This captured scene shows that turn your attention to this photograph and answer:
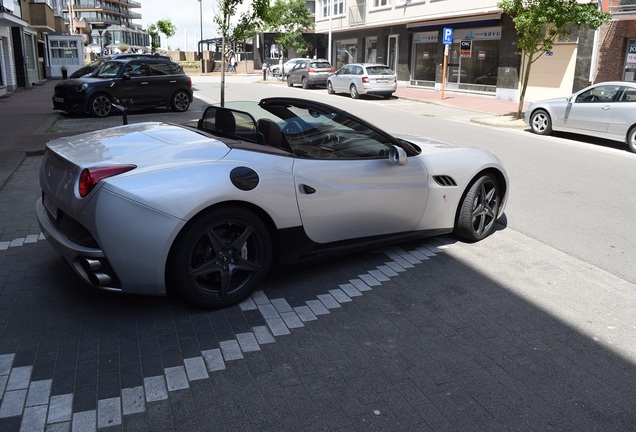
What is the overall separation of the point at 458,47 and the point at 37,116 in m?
20.7

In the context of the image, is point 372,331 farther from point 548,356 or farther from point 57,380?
point 57,380

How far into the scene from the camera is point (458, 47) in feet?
97.7

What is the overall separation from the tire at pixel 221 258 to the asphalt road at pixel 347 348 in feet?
0.55

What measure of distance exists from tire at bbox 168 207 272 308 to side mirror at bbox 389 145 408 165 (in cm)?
128

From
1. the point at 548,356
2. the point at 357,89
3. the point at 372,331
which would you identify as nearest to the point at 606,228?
the point at 548,356

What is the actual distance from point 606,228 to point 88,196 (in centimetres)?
560

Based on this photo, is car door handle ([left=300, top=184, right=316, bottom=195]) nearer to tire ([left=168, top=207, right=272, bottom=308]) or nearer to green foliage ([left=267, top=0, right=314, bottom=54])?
tire ([left=168, top=207, right=272, bottom=308])

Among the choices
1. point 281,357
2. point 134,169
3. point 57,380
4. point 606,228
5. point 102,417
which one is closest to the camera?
point 102,417

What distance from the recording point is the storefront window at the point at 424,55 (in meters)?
32.2

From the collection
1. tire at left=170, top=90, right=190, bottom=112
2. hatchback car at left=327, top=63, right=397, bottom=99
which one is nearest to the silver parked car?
tire at left=170, top=90, right=190, bottom=112

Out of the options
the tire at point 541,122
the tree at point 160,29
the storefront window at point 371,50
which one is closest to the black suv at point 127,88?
the tire at point 541,122

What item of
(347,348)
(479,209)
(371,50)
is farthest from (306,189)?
(371,50)

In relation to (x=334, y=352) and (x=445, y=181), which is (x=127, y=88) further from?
(x=334, y=352)

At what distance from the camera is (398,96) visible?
91.8 ft
